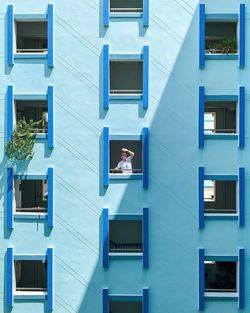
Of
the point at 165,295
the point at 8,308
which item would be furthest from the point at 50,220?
the point at 165,295

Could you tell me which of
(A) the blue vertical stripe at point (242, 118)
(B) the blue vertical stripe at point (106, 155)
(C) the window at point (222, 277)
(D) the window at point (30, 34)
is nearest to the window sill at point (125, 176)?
(B) the blue vertical stripe at point (106, 155)

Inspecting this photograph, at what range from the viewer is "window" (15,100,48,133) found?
19.6 m

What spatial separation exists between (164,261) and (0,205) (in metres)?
6.03

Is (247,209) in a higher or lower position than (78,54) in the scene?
lower

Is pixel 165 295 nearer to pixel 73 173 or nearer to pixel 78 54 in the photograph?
pixel 73 173

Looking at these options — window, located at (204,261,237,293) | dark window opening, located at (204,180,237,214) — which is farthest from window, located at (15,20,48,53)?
window, located at (204,261,237,293)

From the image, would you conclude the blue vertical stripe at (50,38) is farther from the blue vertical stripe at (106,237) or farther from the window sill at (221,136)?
the window sill at (221,136)

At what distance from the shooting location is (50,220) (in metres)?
18.7

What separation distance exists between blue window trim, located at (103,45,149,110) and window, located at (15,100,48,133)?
8.07 ft

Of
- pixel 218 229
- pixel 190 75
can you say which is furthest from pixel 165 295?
pixel 190 75

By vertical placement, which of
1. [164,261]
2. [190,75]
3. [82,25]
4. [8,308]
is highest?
[82,25]

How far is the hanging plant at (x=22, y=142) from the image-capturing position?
1845 cm

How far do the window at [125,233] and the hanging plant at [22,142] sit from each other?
4147 millimetres

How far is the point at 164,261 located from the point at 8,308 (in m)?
5.68
